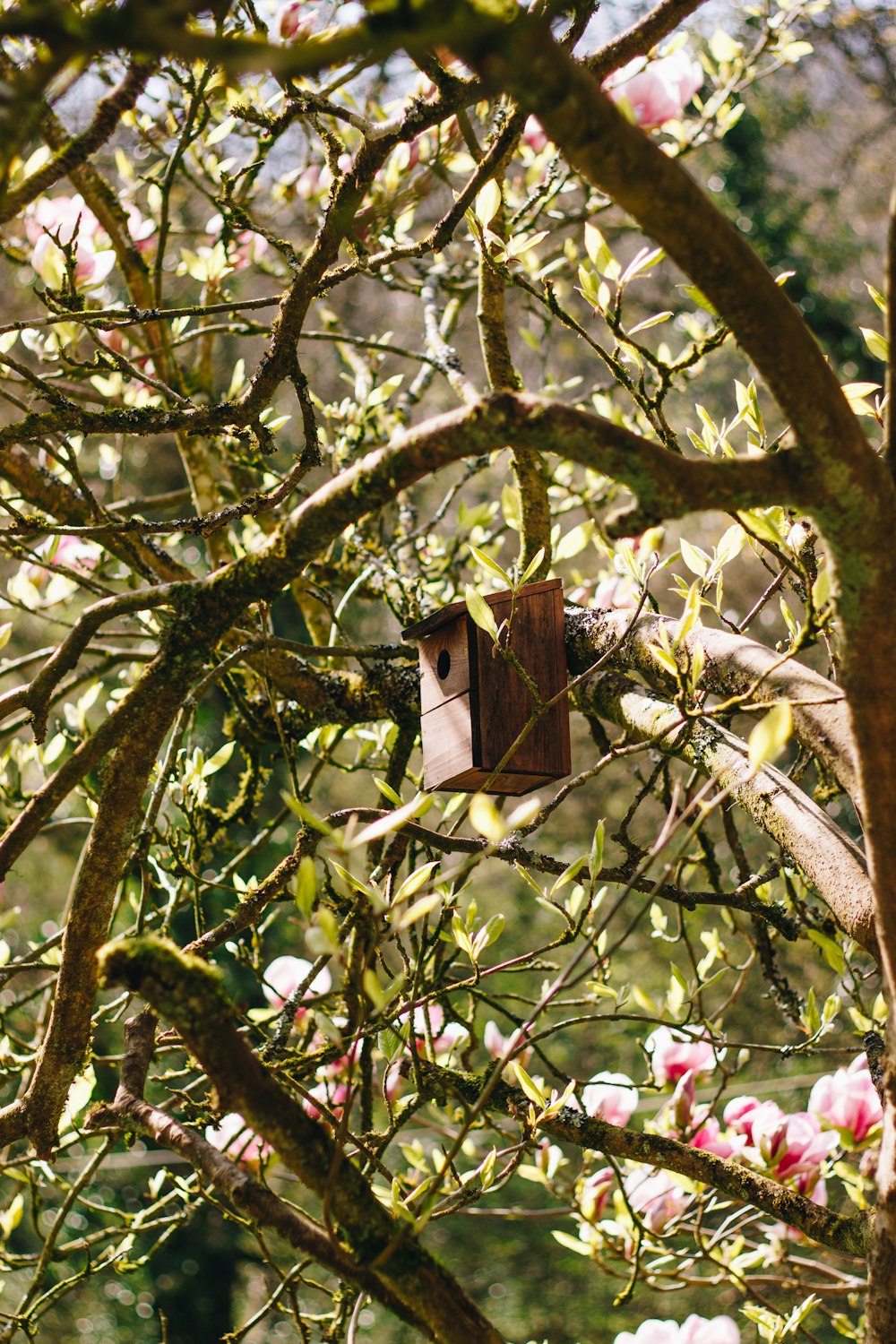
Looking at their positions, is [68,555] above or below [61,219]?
below

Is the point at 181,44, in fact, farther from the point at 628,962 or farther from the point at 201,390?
the point at 628,962

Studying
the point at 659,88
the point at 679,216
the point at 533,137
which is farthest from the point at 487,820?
the point at 533,137

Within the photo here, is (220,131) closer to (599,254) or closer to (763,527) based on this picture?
(599,254)

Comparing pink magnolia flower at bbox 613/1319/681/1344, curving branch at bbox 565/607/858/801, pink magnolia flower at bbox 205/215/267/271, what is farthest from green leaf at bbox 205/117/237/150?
pink magnolia flower at bbox 613/1319/681/1344

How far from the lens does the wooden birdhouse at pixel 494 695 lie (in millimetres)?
876

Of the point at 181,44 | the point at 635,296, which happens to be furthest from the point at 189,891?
the point at 635,296

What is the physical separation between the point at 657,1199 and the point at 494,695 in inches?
23.2

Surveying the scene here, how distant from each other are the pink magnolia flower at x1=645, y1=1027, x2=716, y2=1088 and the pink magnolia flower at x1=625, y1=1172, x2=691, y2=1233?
94 mm

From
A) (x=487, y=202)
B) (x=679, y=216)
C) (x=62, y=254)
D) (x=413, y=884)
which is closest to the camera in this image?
(x=679, y=216)

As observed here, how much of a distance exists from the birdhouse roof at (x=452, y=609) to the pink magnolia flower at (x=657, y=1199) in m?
0.58

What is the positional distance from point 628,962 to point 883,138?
3.17m

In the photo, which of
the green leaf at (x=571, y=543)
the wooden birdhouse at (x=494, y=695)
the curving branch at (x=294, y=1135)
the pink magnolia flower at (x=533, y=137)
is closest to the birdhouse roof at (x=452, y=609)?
the wooden birdhouse at (x=494, y=695)

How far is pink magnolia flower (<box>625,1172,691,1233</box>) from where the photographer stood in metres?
1.07

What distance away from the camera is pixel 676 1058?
1.08 meters
